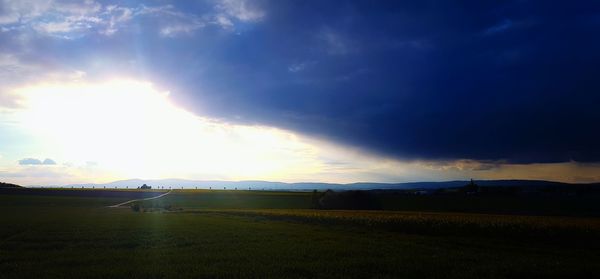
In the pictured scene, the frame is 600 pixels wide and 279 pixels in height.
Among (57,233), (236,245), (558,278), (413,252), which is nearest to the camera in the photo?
(558,278)

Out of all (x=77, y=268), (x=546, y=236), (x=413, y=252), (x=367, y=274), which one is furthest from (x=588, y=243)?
(x=77, y=268)

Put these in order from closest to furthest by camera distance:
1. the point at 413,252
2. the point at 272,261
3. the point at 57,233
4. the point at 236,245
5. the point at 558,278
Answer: the point at 558,278 < the point at 272,261 < the point at 413,252 < the point at 236,245 < the point at 57,233

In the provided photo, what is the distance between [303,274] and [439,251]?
9065 millimetres

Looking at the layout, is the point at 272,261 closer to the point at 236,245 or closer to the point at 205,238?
the point at 236,245

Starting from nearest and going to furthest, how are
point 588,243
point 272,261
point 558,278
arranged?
1. point 558,278
2. point 272,261
3. point 588,243

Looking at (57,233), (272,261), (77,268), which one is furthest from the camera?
(57,233)

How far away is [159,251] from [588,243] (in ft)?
85.3

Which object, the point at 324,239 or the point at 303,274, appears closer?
the point at 303,274

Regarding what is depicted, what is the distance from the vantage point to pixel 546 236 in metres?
26.4

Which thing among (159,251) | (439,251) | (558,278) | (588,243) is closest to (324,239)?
(439,251)

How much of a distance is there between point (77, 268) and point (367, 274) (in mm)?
11155

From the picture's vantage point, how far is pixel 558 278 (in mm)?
14117

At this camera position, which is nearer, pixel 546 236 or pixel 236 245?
pixel 236 245

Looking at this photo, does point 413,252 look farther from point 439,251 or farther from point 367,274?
point 367,274
